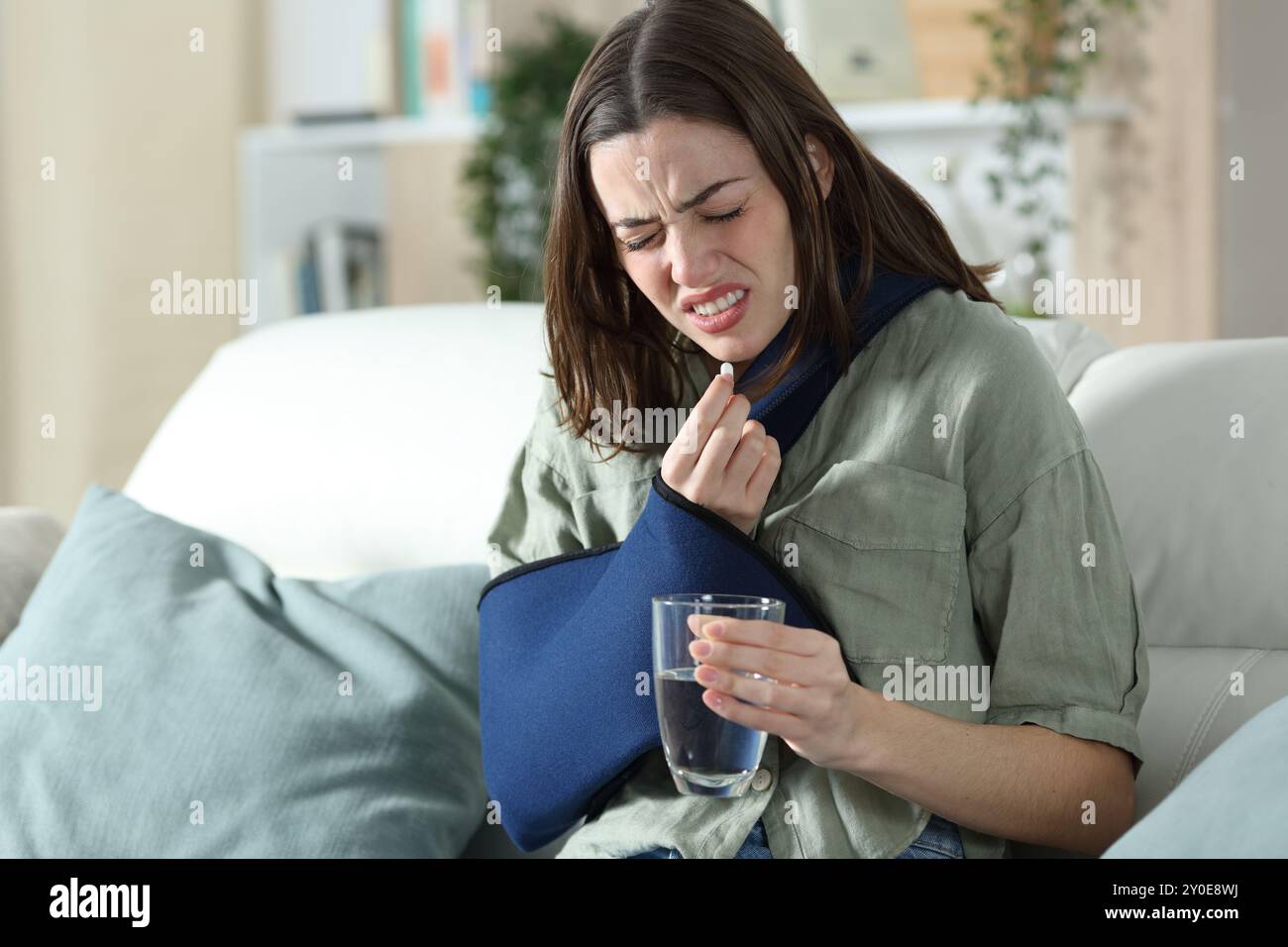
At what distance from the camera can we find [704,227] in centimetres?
116

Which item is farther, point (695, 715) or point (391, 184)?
point (391, 184)

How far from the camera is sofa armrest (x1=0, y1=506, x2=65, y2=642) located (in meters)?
1.63

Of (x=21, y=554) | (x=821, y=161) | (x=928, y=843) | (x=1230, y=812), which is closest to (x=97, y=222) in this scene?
(x=21, y=554)

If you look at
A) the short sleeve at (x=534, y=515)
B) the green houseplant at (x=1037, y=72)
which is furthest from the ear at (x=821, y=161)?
the green houseplant at (x=1037, y=72)

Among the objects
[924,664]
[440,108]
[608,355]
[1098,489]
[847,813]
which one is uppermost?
[440,108]

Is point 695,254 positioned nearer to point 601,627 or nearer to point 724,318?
point 724,318

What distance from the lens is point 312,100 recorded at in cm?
341

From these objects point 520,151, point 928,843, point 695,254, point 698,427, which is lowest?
point 928,843

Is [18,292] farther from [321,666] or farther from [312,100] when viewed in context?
[321,666]

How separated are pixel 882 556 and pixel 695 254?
0.90ft

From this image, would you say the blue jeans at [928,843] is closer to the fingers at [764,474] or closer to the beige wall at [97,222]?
the fingers at [764,474]

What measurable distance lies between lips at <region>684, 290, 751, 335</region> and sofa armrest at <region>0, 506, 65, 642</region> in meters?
0.90
